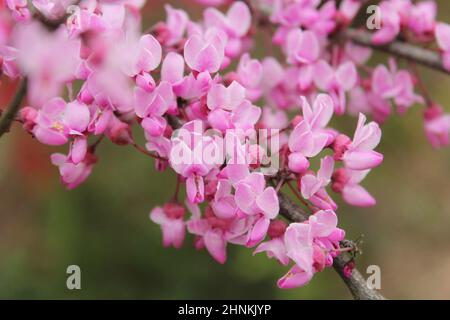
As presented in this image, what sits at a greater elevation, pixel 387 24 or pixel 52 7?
pixel 387 24

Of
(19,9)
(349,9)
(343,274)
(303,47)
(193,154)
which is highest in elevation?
(349,9)

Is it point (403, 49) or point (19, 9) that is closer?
point (19, 9)

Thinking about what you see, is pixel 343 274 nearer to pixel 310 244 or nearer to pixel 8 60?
pixel 310 244

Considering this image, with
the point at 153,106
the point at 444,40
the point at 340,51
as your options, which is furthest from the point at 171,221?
the point at 444,40

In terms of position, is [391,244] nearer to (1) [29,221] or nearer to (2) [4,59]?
(1) [29,221]

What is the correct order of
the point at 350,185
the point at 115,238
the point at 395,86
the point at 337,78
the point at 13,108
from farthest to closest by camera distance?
the point at 115,238
the point at 395,86
the point at 337,78
the point at 350,185
the point at 13,108
